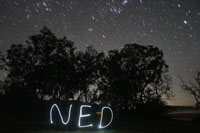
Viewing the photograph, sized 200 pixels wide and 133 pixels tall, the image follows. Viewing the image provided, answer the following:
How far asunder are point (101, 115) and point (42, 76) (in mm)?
18736

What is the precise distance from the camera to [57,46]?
1423 inches

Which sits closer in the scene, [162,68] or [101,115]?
[101,115]

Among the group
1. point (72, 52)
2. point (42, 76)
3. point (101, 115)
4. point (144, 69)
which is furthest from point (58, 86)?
point (101, 115)

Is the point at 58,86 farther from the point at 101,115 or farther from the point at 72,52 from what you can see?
the point at 101,115

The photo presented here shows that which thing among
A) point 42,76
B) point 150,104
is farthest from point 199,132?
point 42,76

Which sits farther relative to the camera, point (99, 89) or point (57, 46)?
point (99, 89)

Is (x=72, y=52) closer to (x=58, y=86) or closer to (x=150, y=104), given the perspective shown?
(x=58, y=86)

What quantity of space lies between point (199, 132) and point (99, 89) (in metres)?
24.6

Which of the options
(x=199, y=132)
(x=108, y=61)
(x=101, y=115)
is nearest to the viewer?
(x=199, y=132)

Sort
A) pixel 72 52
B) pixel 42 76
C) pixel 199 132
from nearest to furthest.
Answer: pixel 199 132
pixel 42 76
pixel 72 52

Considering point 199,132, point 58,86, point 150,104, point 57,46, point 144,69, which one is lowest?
point 199,132

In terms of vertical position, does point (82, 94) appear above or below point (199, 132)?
above

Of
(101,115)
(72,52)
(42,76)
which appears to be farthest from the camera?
(72,52)

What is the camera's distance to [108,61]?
40281 mm
